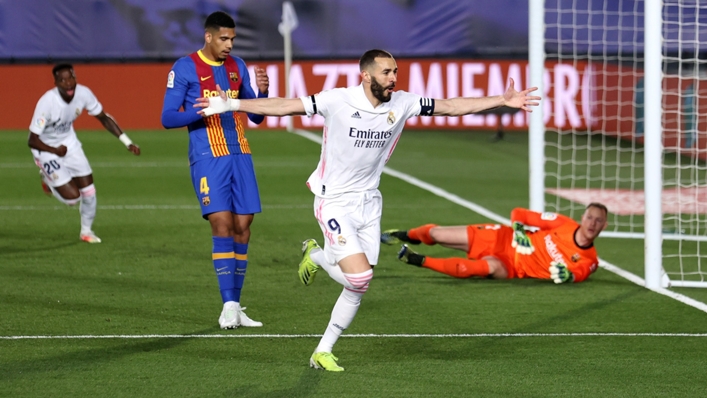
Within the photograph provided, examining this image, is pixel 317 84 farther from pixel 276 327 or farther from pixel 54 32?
pixel 276 327

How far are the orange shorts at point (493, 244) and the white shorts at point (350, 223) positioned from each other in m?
2.90

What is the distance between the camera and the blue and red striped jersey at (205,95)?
24.0 ft

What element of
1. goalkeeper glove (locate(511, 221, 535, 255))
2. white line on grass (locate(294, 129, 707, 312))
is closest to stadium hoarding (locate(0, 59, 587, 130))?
white line on grass (locate(294, 129, 707, 312))

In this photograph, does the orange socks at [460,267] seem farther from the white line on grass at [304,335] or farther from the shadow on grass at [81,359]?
the shadow on grass at [81,359]

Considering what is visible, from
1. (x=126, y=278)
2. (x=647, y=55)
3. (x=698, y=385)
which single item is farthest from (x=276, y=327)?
(x=647, y=55)

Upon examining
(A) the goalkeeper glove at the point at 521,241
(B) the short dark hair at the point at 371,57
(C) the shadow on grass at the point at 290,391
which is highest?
(B) the short dark hair at the point at 371,57

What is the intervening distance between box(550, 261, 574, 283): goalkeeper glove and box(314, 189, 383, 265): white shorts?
2.87m

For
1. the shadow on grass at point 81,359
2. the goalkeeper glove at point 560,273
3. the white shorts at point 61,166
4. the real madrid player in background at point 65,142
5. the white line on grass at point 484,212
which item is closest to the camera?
the shadow on grass at point 81,359

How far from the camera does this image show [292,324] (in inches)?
297

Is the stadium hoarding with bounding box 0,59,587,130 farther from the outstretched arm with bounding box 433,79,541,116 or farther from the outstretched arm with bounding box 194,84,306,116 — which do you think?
the outstretched arm with bounding box 194,84,306,116

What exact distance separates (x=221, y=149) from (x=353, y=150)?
130cm

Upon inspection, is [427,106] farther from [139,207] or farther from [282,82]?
[282,82]

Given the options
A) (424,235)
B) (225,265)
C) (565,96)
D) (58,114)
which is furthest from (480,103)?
(565,96)

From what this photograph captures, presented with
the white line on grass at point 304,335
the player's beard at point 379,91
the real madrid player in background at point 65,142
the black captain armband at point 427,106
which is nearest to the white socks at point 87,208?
the real madrid player in background at point 65,142
